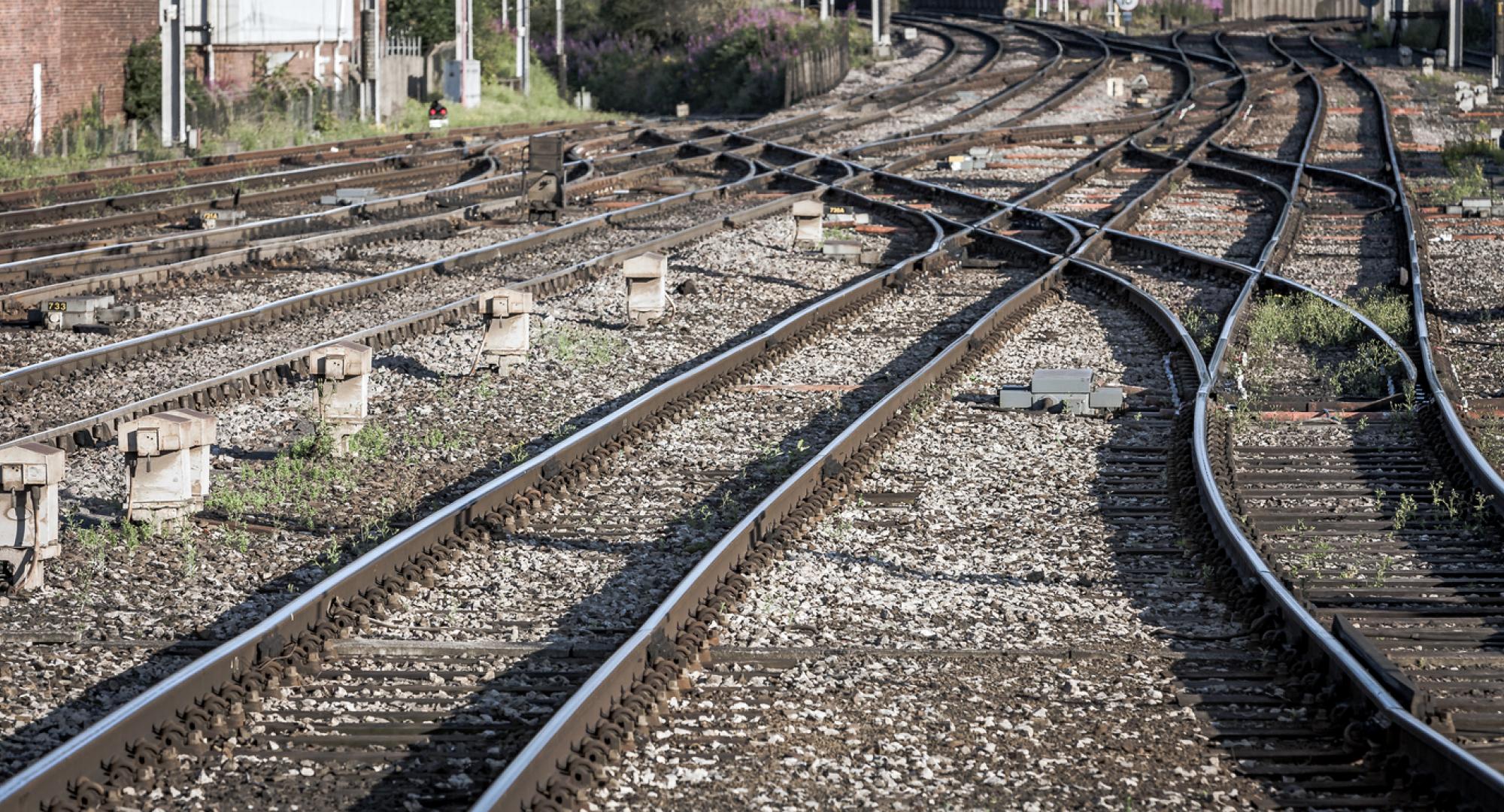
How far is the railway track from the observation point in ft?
21.1

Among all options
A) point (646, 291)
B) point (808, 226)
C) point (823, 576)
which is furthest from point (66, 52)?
point (823, 576)

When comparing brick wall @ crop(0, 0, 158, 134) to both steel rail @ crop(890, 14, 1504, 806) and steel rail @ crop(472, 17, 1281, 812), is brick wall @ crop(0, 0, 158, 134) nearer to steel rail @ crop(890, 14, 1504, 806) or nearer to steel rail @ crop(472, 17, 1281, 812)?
steel rail @ crop(472, 17, 1281, 812)

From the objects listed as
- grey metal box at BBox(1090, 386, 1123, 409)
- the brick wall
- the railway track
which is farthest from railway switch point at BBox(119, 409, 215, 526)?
the brick wall

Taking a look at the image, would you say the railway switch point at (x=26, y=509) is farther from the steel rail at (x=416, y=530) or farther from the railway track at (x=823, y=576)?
the steel rail at (x=416, y=530)

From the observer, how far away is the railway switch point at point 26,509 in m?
8.34

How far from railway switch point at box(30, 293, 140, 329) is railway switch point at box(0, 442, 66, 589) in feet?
22.1

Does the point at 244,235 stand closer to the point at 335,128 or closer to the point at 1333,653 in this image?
the point at 1333,653

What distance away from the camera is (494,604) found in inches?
322

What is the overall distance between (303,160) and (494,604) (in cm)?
2281

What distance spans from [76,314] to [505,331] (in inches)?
148

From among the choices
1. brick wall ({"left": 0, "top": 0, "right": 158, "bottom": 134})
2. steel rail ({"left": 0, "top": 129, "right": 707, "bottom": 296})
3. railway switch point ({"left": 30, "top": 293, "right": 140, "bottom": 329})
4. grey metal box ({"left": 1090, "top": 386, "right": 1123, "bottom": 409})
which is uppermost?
brick wall ({"left": 0, "top": 0, "right": 158, "bottom": 134})

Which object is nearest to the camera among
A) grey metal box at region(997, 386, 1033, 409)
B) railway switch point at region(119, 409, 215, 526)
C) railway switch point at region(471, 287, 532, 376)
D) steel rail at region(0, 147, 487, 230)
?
railway switch point at region(119, 409, 215, 526)

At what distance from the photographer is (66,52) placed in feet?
107

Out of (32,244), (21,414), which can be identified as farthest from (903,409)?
(32,244)
